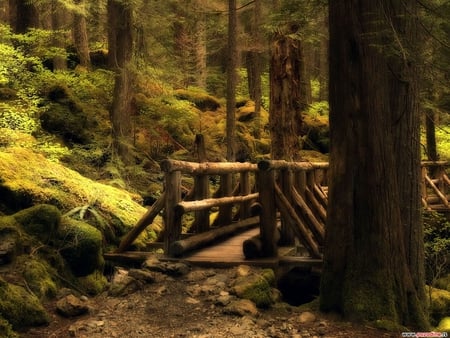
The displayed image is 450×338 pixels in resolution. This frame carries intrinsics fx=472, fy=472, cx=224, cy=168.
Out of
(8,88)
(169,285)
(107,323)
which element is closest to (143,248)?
(169,285)

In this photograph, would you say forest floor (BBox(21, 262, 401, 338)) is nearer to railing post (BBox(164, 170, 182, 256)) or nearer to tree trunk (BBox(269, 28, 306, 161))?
railing post (BBox(164, 170, 182, 256))

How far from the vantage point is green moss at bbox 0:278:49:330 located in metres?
4.67

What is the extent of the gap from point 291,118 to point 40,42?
807 cm

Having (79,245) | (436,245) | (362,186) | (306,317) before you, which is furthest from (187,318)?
(436,245)

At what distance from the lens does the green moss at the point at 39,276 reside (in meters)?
5.52

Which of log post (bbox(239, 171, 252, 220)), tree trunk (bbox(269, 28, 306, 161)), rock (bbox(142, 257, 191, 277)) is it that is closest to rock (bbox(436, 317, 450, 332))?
log post (bbox(239, 171, 252, 220))

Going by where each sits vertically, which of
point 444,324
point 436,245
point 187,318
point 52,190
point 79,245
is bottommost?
point 444,324

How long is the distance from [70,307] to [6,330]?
A: 0.93 m

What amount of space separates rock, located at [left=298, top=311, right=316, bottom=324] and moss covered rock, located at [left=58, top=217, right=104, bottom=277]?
9.89 feet

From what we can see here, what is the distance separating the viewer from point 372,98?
5723 millimetres

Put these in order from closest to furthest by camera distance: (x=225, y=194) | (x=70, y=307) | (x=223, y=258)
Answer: (x=70, y=307), (x=223, y=258), (x=225, y=194)

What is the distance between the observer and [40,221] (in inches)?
252

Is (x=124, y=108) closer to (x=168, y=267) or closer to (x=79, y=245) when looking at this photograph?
(x=79, y=245)

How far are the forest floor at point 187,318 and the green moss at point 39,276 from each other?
9.9 inches
